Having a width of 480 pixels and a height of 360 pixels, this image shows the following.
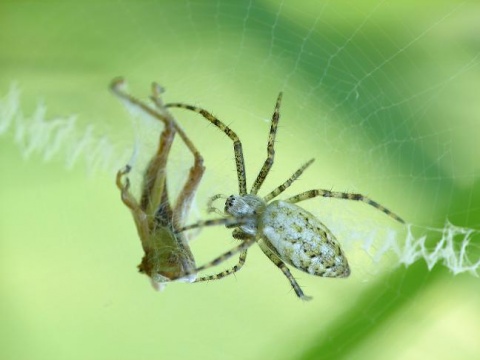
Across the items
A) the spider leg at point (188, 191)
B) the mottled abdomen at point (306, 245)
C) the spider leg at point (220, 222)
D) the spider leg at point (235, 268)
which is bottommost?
the mottled abdomen at point (306, 245)

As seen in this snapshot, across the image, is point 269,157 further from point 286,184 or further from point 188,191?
point 188,191

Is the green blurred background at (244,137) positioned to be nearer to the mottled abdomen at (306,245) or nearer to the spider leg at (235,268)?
the spider leg at (235,268)

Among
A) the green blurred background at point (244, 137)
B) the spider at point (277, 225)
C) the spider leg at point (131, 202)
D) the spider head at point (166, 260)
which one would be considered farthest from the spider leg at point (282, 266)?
the spider leg at point (131, 202)

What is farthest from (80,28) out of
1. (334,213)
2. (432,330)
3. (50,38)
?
(432,330)

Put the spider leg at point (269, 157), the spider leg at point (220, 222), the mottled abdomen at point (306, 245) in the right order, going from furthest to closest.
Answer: the spider leg at point (269, 157) → the mottled abdomen at point (306, 245) → the spider leg at point (220, 222)

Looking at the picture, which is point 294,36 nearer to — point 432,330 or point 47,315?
point 432,330

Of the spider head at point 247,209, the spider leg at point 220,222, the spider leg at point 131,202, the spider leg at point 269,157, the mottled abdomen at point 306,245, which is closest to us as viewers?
the spider leg at point 131,202

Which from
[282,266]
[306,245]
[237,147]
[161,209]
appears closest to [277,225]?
[306,245]
